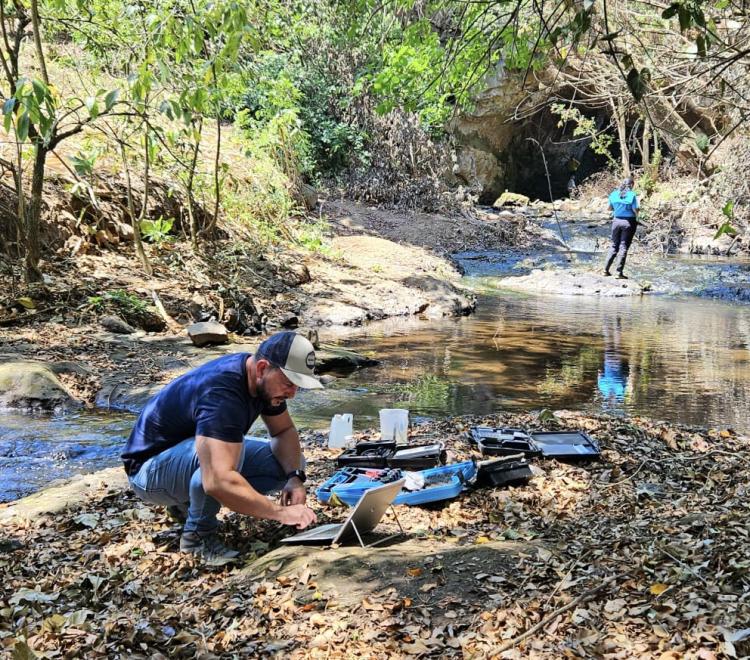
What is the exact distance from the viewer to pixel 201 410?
319 centimetres

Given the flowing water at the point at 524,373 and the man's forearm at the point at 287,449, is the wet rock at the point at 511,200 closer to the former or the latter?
the flowing water at the point at 524,373

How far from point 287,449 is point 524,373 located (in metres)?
5.19

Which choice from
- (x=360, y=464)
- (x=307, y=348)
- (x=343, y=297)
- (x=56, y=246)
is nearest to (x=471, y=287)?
(x=343, y=297)

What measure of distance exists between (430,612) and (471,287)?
1263 cm

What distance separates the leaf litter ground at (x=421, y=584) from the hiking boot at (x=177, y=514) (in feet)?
0.17

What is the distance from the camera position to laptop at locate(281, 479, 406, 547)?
3.26 meters

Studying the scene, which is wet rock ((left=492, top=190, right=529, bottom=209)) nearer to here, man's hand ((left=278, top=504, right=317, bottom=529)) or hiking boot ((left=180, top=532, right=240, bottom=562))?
man's hand ((left=278, top=504, right=317, bottom=529))

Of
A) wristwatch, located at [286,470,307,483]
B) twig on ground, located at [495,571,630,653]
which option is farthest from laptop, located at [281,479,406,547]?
twig on ground, located at [495,571,630,653]

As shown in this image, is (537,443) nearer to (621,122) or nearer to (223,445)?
(223,445)

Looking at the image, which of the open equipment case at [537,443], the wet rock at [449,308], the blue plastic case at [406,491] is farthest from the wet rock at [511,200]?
the blue plastic case at [406,491]

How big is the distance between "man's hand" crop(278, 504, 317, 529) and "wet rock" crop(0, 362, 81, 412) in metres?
3.75

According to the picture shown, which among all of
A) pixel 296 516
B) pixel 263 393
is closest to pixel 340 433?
pixel 296 516

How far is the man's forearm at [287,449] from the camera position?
3656mm

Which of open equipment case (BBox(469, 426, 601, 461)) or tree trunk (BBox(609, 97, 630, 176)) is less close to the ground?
tree trunk (BBox(609, 97, 630, 176))
